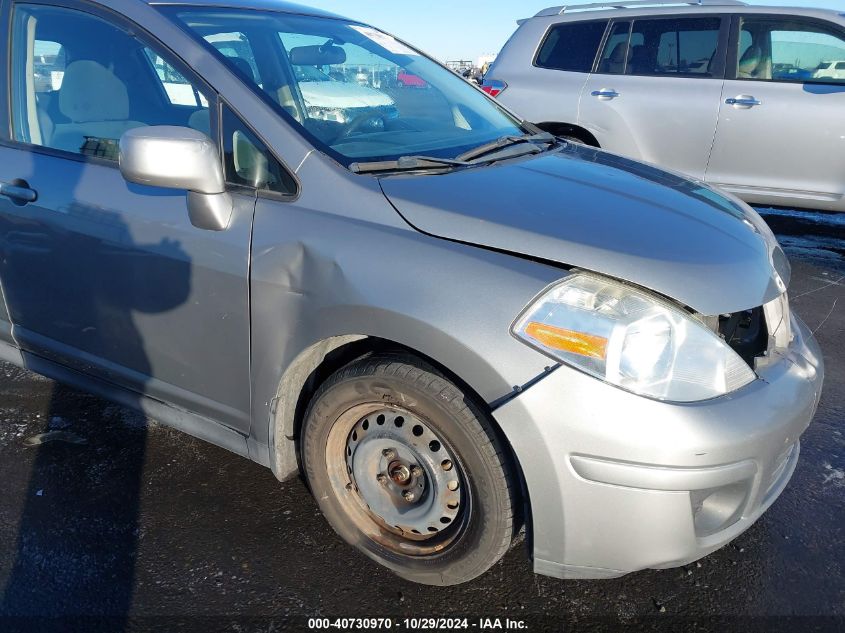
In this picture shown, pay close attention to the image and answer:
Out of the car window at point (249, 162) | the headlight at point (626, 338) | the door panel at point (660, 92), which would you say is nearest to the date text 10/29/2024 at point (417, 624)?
the headlight at point (626, 338)

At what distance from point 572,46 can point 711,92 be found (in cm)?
129

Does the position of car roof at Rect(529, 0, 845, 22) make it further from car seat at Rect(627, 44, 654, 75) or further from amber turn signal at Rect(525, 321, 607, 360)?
amber turn signal at Rect(525, 321, 607, 360)

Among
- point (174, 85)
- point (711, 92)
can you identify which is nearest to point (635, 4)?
point (711, 92)

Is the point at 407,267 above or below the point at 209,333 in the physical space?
above

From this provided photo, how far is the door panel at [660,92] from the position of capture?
5.39 metres

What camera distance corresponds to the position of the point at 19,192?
2459 mm

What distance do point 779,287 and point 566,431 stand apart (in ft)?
2.89

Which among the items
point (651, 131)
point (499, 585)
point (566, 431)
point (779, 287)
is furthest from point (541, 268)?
point (651, 131)

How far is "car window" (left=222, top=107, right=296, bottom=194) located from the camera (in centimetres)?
199

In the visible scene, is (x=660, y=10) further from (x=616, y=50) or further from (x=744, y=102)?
(x=744, y=102)

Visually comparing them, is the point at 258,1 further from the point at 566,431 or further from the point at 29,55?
the point at 566,431

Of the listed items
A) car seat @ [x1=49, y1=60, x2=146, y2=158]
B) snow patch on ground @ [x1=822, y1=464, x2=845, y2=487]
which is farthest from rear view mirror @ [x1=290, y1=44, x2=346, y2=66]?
snow patch on ground @ [x1=822, y1=464, x2=845, y2=487]

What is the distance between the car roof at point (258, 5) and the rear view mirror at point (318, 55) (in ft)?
0.62

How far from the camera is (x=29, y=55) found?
260 cm
